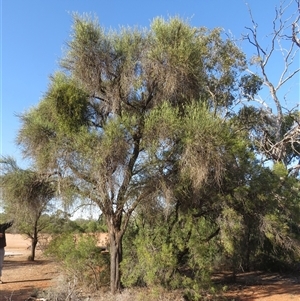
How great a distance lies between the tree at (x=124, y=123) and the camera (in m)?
10.5

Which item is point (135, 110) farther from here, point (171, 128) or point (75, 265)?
point (75, 265)

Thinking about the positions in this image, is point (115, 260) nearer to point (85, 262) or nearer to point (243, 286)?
point (85, 262)

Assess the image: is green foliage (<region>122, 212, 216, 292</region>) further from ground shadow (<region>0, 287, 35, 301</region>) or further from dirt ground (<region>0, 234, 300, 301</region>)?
ground shadow (<region>0, 287, 35, 301</region>)

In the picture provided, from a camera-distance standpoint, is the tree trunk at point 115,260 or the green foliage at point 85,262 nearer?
the tree trunk at point 115,260

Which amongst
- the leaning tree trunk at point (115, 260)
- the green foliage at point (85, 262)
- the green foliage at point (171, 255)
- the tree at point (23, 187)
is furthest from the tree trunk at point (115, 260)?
the tree at point (23, 187)

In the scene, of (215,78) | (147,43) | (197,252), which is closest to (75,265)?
(197,252)

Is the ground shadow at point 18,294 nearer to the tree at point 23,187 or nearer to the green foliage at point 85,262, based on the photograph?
the green foliage at point 85,262

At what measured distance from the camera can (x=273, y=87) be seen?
22.5 metres

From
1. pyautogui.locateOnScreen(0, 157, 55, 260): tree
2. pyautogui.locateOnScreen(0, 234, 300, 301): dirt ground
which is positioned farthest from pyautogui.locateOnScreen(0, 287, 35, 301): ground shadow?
pyautogui.locateOnScreen(0, 157, 55, 260): tree

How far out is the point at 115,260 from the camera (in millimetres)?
11688

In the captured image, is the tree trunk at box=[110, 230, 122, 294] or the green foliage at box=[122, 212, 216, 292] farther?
the tree trunk at box=[110, 230, 122, 294]

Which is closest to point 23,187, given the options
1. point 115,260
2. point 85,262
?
point 85,262

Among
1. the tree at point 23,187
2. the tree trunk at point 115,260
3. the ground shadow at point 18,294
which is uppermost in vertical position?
the tree at point 23,187

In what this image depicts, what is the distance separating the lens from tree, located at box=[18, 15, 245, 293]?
34.4 feet
